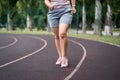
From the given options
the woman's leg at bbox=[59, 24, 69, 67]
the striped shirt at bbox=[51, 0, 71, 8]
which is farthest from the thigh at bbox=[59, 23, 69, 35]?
the striped shirt at bbox=[51, 0, 71, 8]

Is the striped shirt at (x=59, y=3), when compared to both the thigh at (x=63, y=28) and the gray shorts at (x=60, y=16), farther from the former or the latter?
the thigh at (x=63, y=28)

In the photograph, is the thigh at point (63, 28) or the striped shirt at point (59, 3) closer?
the thigh at point (63, 28)

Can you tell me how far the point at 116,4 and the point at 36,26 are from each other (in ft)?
77.9

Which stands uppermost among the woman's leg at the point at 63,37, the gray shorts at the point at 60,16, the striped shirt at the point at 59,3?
the striped shirt at the point at 59,3

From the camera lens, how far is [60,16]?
10141 mm

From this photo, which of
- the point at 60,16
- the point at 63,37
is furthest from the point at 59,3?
the point at 63,37

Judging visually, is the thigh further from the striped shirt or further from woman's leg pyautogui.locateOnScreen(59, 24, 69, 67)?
the striped shirt

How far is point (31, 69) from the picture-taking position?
32.2ft

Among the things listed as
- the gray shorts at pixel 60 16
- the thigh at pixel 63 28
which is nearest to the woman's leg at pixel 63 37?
the thigh at pixel 63 28

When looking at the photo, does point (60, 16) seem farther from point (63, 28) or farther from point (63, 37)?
point (63, 37)

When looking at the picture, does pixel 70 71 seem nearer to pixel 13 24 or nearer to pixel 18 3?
pixel 18 3

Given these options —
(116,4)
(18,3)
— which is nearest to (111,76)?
(116,4)

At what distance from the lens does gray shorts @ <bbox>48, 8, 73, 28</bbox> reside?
9.98 meters

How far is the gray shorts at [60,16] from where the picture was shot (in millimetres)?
9977
